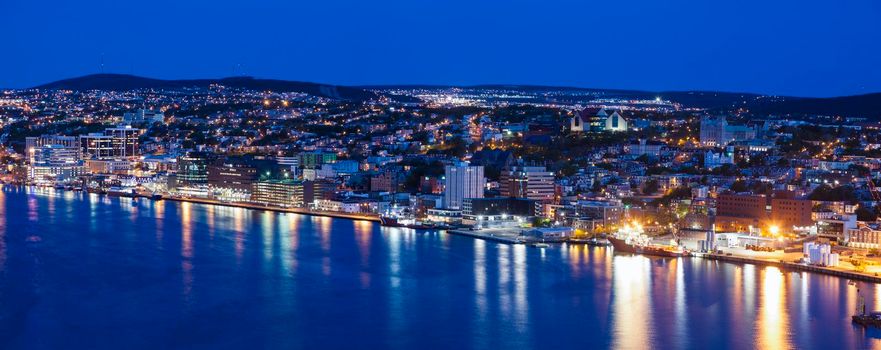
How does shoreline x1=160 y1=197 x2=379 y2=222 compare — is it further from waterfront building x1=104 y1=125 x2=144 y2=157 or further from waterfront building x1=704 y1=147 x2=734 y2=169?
waterfront building x1=104 y1=125 x2=144 y2=157

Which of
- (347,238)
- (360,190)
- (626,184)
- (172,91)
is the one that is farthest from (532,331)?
(172,91)

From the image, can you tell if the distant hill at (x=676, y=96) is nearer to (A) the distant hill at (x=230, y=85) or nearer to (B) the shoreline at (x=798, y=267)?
(A) the distant hill at (x=230, y=85)

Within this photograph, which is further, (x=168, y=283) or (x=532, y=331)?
(x=168, y=283)

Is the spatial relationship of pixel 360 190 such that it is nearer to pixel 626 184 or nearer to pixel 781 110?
pixel 626 184

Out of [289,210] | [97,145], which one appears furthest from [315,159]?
[97,145]

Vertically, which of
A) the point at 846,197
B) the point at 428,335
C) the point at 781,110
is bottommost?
the point at 428,335

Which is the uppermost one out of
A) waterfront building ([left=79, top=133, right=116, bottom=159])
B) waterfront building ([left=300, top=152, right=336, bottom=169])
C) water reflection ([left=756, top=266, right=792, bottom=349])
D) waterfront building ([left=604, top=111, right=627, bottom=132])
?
waterfront building ([left=604, top=111, right=627, bottom=132])

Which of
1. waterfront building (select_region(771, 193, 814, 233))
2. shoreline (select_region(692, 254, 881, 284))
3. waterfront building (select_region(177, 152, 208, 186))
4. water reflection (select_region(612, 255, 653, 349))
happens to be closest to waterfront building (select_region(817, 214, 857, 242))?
waterfront building (select_region(771, 193, 814, 233))
